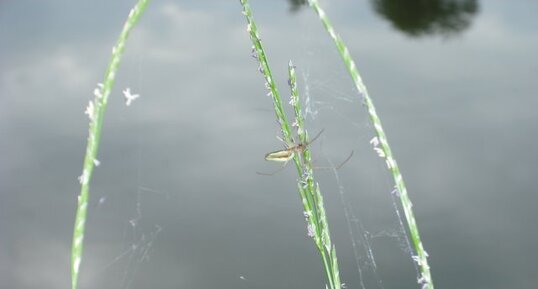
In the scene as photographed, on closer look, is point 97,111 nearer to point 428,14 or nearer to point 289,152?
point 289,152

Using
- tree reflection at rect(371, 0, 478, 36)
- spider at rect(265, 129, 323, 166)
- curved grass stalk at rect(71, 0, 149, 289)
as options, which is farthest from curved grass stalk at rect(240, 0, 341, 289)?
tree reflection at rect(371, 0, 478, 36)

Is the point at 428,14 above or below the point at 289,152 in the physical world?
below

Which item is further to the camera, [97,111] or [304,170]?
[304,170]

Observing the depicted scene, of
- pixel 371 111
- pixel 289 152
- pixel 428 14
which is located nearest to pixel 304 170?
pixel 289 152

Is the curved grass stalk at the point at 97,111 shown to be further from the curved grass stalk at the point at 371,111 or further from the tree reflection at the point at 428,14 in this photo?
the tree reflection at the point at 428,14

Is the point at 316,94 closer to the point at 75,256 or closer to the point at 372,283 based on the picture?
the point at 372,283

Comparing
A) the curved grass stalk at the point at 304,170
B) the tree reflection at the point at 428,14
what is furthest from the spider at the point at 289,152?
the tree reflection at the point at 428,14

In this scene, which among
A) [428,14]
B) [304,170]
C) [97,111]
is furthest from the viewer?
[428,14]

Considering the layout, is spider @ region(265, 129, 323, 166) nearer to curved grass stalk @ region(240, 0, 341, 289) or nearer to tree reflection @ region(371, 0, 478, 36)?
curved grass stalk @ region(240, 0, 341, 289)
